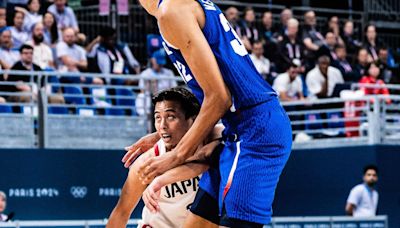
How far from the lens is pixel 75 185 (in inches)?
558

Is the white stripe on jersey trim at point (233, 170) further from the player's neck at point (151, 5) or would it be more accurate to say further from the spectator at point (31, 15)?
the spectator at point (31, 15)

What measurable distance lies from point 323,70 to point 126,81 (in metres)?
3.04

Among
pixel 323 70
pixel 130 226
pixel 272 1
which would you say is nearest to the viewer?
pixel 130 226

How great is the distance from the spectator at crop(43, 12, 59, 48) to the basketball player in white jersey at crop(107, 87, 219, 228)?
9049 mm

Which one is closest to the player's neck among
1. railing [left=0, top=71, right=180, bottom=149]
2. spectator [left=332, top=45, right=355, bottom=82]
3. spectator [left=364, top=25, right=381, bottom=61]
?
railing [left=0, top=71, right=180, bottom=149]

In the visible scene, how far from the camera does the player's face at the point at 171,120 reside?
18.2 feet

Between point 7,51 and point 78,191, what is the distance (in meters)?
2.03

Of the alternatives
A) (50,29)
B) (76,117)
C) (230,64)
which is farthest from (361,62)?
(230,64)

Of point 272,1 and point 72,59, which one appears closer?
point 72,59

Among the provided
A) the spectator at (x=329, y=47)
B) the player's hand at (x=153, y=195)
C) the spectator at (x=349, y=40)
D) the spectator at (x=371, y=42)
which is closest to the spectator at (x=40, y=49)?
the spectator at (x=329, y=47)

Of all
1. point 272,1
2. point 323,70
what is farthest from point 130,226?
point 272,1

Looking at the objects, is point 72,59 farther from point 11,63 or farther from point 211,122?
point 211,122

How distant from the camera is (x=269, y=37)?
18.1 metres

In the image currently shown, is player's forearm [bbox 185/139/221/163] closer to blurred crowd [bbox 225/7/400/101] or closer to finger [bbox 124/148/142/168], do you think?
finger [bbox 124/148/142/168]
